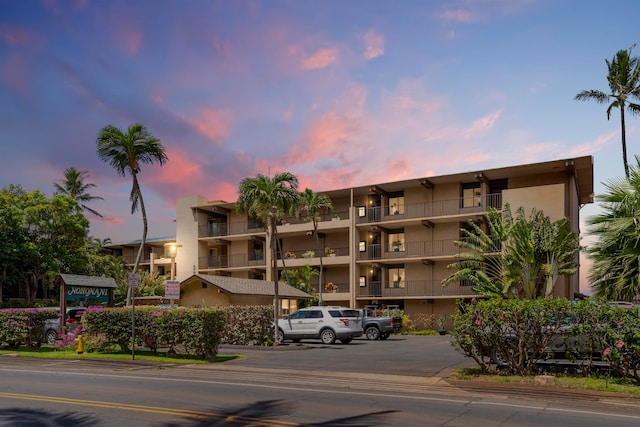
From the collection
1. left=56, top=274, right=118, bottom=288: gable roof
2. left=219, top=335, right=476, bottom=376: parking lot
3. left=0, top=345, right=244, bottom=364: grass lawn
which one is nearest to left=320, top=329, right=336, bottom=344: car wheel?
left=219, top=335, right=476, bottom=376: parking lot

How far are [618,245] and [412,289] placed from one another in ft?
98.0

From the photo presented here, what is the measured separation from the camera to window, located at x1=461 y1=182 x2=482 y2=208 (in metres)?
42.3

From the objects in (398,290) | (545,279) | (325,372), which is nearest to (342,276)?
(398,290)

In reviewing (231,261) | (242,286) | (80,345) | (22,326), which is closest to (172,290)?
(80,345)

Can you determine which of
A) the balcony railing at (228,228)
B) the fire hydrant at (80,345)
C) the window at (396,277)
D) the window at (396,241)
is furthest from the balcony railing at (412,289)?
the fire hydrant at (80,345)

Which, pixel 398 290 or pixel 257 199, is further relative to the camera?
pixel 398 290

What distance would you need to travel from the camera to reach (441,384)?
14.7m

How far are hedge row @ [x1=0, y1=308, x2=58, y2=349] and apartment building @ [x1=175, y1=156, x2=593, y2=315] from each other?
1992 cm

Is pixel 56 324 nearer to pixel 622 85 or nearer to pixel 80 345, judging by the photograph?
pixel 80 345

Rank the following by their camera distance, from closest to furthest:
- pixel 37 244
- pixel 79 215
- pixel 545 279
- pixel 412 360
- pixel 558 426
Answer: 1. pixel 558 426
2. pixel 412 360
3. pixel 545 279
4. pixel 37 244
5. pixel 79 215

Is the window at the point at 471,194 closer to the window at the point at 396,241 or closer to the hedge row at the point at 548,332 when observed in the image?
the window at the point at 396,241

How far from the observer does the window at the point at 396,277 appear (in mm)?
45469

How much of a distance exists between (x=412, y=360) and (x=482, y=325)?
240 inches

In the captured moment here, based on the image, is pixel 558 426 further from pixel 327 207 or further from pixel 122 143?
pixel 327 207
